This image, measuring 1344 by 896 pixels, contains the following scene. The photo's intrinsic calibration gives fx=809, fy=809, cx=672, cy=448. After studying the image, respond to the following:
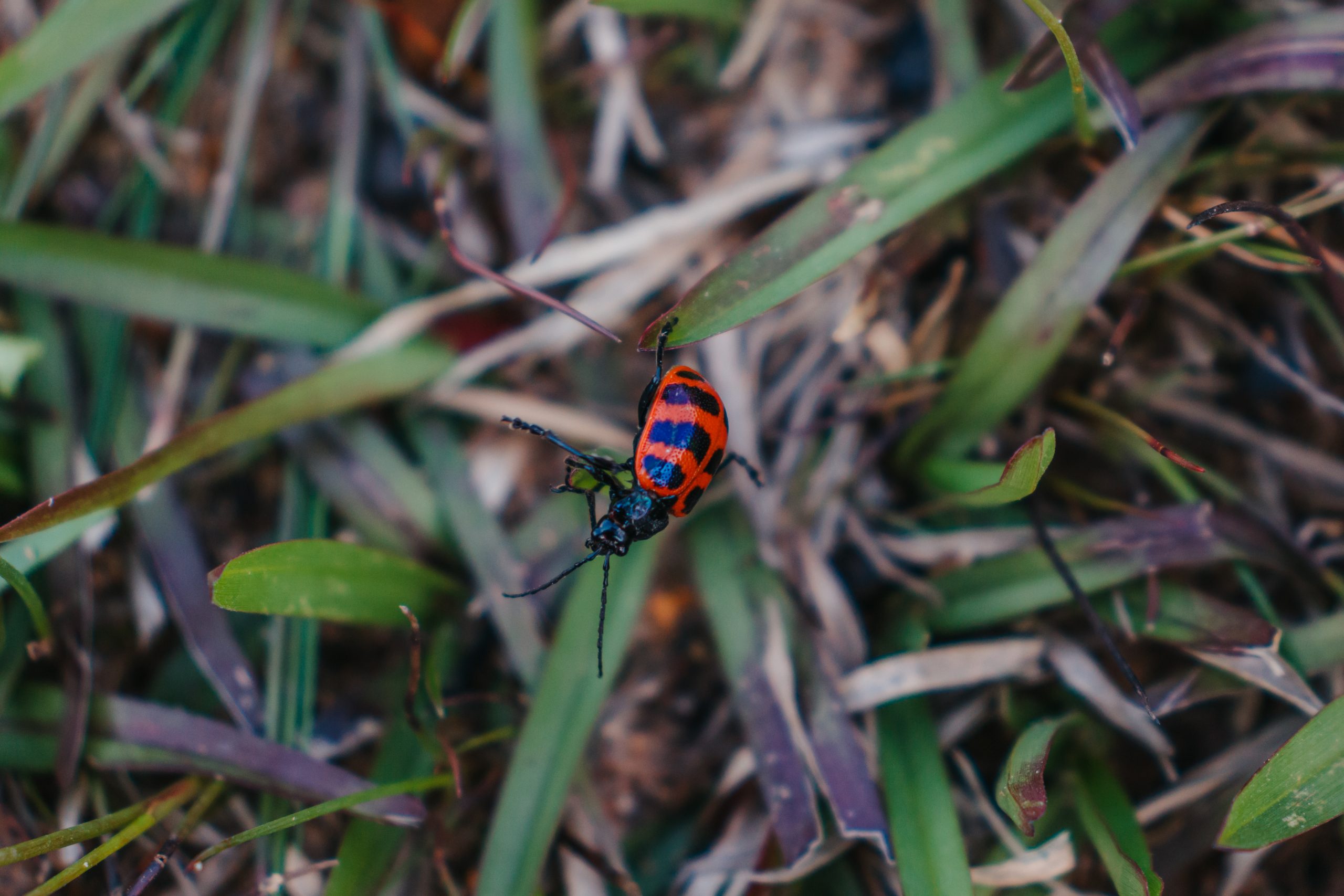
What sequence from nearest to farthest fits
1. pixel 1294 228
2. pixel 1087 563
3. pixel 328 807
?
pixel 328 807 < pixel 1294 228 < pixel 1087 563

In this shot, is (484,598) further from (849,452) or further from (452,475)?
(849,452)

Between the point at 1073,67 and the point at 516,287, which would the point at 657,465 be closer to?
the point at 516,287

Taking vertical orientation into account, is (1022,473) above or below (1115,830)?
above

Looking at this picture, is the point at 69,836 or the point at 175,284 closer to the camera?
the point at 69,836

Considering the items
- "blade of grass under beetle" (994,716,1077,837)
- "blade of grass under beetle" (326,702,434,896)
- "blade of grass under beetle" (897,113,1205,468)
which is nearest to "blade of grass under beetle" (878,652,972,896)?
"blade of grass under beetle" (994,716,1077,837)

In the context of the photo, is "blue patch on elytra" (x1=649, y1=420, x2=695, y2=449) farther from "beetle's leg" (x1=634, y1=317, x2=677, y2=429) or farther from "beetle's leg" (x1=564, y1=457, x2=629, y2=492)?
"beetle's leg" (x1=564, y1=457, x2=629, y2=492)

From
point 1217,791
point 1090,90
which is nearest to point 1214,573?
point 1217,791

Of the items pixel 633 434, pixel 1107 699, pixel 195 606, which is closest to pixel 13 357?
pixel 195 606
